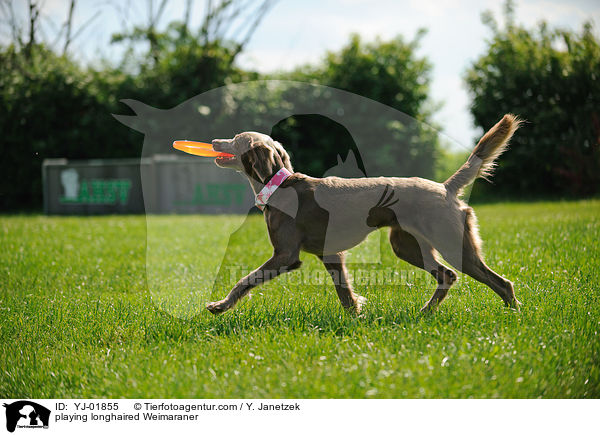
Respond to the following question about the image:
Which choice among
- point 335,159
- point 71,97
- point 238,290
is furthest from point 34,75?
point 238,290

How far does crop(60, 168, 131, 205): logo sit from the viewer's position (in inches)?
514

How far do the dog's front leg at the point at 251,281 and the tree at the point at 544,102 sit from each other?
11.4m

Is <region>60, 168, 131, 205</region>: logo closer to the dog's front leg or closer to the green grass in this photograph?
the green grass

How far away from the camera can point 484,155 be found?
397 cm

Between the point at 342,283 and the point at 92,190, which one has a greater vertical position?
the point at 92,190

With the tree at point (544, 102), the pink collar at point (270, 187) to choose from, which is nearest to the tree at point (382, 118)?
the tree at point (544, 102)

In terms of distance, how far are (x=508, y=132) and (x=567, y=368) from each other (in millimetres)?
1856

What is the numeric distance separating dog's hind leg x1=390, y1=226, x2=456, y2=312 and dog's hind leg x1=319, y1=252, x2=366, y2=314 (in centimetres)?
48

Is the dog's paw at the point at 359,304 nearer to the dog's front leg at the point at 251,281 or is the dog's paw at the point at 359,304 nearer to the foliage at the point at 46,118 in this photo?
the dog's front leg at the point at 251,281

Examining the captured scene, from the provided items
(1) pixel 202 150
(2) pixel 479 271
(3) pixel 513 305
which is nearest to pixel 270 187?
(1) pixel 202 150

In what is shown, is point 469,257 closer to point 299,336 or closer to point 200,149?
point 299,336
